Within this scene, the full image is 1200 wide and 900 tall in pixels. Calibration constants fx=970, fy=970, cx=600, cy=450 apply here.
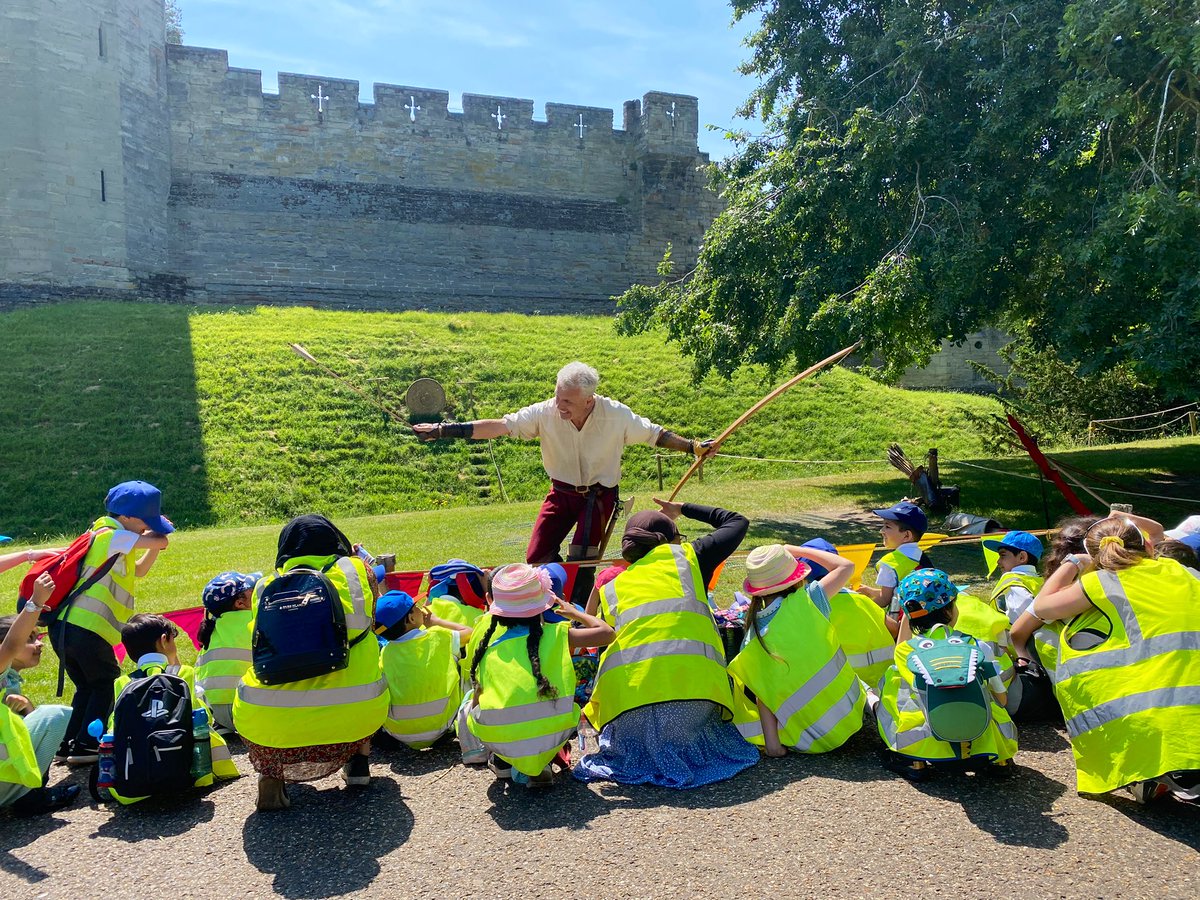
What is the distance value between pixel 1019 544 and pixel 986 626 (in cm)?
84

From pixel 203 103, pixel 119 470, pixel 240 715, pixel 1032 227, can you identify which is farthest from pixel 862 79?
pixel 203 103

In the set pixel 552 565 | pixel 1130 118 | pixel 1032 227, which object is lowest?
pixel 552 565

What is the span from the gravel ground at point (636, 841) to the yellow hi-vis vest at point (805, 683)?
16 centimetres

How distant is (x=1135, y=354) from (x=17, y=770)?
31.2 ft

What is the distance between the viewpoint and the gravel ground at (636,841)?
350 centimetres

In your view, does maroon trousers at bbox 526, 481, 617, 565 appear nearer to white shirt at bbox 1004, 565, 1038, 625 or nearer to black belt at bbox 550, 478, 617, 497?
black belt at bbox 550, 478, 617, 497

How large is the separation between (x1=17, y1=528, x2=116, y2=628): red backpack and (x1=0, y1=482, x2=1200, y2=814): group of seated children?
0.03 m

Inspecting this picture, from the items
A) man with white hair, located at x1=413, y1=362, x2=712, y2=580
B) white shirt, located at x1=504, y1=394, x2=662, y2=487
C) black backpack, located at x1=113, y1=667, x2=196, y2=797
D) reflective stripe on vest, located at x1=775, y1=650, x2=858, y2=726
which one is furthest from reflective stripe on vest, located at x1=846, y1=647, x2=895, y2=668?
black backpack, located at x1=113, y1=667, x2=196, y2=797

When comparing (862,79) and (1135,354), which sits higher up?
(862,79)

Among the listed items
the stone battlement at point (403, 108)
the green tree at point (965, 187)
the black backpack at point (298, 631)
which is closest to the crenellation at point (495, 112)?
the stone battlement at point (403, 108)

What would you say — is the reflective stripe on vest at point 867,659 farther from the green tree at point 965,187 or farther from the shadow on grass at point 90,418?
the shadow on grass at point 90,418

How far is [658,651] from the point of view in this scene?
4.53 metres

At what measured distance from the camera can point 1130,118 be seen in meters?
9.47

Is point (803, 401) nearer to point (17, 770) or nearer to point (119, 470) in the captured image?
point (119, 470)
